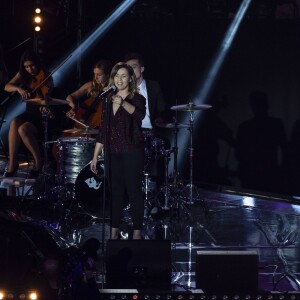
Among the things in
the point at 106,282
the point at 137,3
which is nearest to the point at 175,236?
the point at 106,282

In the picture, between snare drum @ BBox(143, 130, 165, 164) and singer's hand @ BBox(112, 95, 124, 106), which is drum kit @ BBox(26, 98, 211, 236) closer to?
snare drum @ BBox(143, 130, 165, 164)

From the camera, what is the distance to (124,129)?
620 centimetres

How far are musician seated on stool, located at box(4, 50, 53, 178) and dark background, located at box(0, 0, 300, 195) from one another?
62.1 inches

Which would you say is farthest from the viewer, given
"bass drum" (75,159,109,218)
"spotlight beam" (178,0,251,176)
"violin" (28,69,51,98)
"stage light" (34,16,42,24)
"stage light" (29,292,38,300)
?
"spotlight beam" (178,0,251,176)

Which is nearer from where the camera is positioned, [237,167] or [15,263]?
[15,263]

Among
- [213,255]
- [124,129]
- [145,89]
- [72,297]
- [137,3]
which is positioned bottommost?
[72,297]

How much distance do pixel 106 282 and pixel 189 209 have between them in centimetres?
381

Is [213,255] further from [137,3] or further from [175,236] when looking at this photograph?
[137,3]

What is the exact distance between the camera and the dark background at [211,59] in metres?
11.4

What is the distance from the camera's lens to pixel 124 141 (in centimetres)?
619

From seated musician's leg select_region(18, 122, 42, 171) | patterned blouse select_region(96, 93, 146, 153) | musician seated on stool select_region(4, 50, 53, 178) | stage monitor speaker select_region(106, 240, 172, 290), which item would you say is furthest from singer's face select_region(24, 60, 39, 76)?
stage monitor speaker select_region(106, 240, 172, 290)

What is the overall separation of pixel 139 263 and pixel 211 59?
6.90 m

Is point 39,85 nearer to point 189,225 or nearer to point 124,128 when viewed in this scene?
point 189,225

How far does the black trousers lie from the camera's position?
6238mm
